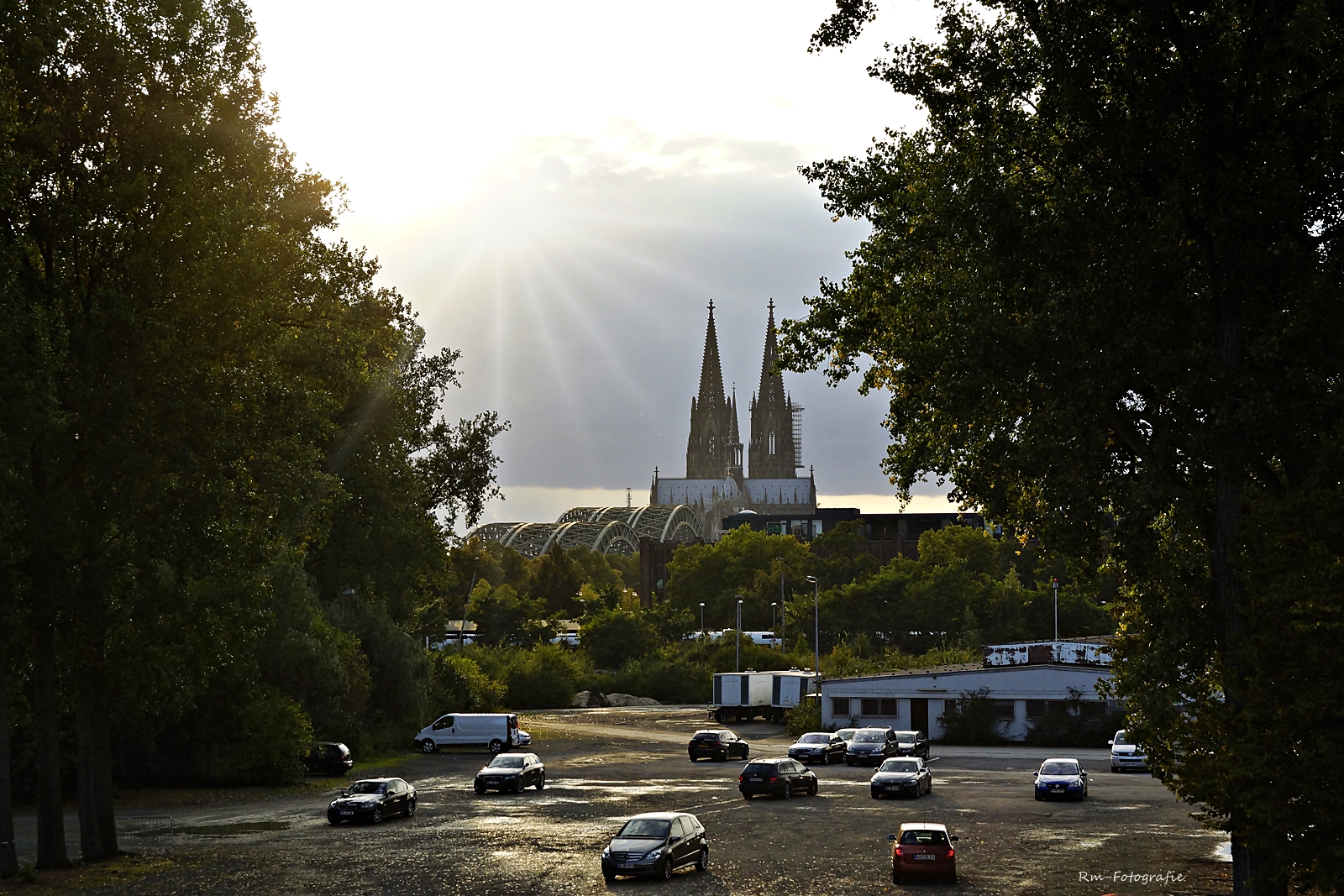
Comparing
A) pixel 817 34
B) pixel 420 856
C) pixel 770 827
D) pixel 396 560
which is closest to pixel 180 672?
pixel 420 856

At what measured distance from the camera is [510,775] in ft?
132

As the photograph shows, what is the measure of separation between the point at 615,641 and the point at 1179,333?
9004cm

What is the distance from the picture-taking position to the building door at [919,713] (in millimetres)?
62812

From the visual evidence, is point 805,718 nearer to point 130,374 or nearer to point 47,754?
point 47,754

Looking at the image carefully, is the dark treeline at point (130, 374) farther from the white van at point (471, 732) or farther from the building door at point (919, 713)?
the building door at point (919, 713)

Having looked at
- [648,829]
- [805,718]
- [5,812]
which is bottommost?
[805,718]

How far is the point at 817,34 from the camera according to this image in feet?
67.2

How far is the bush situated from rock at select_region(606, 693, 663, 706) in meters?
37.1

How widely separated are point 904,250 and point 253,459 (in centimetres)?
1520


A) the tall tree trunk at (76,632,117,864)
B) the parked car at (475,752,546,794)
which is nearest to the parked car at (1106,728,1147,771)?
the parked car at (475,752,546,794)

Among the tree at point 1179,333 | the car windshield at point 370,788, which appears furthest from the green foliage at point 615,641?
the tree at point 1179,333

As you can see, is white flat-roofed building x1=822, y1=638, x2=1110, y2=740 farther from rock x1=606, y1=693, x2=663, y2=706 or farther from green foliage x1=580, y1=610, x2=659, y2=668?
green foliage x1=580, y1=610, x2=659, y2=668

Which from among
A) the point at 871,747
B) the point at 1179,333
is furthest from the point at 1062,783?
the point at 1179,333

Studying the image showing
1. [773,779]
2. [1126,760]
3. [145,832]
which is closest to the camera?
[145,832]
